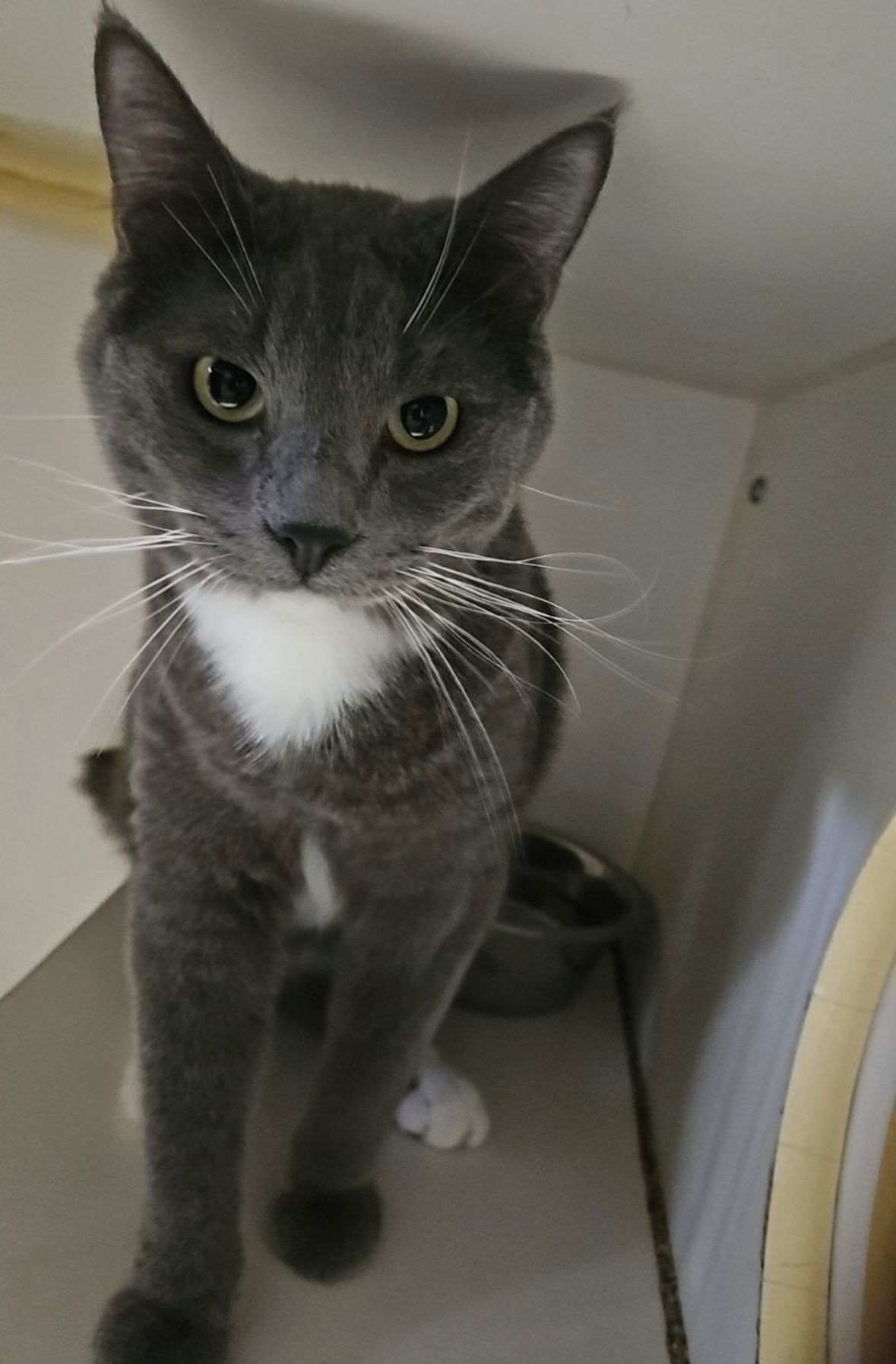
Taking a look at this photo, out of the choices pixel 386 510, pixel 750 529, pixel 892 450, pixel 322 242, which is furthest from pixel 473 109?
pixel 750 529

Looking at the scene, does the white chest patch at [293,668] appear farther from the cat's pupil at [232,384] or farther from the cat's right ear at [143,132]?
the cat's right ear at [143,132]

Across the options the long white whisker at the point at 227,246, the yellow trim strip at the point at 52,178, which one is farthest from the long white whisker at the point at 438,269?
the yellow trim strip at the point at 52,178

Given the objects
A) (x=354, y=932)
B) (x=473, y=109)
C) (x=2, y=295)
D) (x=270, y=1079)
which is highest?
(x=473, y=109)

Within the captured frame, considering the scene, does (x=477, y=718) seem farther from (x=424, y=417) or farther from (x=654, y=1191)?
(x=654, y=1191)

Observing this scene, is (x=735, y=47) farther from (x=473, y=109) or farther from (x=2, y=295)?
(x=2, y=295)

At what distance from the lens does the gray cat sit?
0.66 metres

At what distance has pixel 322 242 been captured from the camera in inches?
27.0

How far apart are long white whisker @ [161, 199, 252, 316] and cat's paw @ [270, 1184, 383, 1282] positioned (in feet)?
2.32

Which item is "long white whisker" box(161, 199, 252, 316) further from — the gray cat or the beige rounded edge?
the beige rounded edge

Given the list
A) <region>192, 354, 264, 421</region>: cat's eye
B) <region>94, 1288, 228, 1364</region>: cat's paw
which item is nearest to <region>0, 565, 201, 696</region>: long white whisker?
<region>192, 354, 264, 421</region>: cat's eye

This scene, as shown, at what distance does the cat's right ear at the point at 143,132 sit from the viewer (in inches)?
23.3

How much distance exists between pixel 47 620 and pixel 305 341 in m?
0.60

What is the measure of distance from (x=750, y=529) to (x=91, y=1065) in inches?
39.9

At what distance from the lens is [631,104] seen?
0.60 meters
